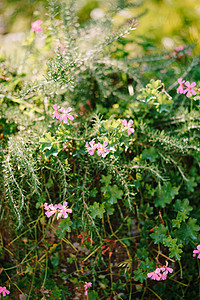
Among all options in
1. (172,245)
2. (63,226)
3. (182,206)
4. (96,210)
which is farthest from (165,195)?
(63,226)

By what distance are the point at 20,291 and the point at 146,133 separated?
87 centimetres

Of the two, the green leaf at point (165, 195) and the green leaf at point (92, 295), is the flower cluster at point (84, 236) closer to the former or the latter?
the green leaf at point (92, 295)

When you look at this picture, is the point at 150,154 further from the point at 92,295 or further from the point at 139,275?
the point at 92,295

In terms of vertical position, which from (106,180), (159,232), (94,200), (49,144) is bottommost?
(159,232)

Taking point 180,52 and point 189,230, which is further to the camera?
point 180,52

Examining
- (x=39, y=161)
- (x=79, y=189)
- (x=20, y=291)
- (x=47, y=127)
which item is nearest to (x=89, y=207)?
(x=79, y=189)

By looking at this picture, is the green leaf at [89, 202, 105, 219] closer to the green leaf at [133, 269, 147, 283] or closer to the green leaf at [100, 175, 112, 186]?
the green leaf at [100, 175, 112, 186]

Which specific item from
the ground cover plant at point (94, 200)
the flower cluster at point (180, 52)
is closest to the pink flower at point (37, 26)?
the ground cover plant at point (94, 200)

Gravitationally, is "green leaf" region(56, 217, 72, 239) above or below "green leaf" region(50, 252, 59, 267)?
above

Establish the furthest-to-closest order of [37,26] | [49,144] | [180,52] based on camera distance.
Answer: [180,52] → [37,26] → [49,144]

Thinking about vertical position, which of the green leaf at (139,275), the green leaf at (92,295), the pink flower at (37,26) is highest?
the pink flower at (37,26)

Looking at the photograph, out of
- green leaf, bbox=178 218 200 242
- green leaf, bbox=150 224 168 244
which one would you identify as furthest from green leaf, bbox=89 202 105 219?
green leaf, bbox=178 218 200 242

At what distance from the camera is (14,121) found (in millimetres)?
1212

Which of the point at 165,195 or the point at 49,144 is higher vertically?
the point at 49,144
